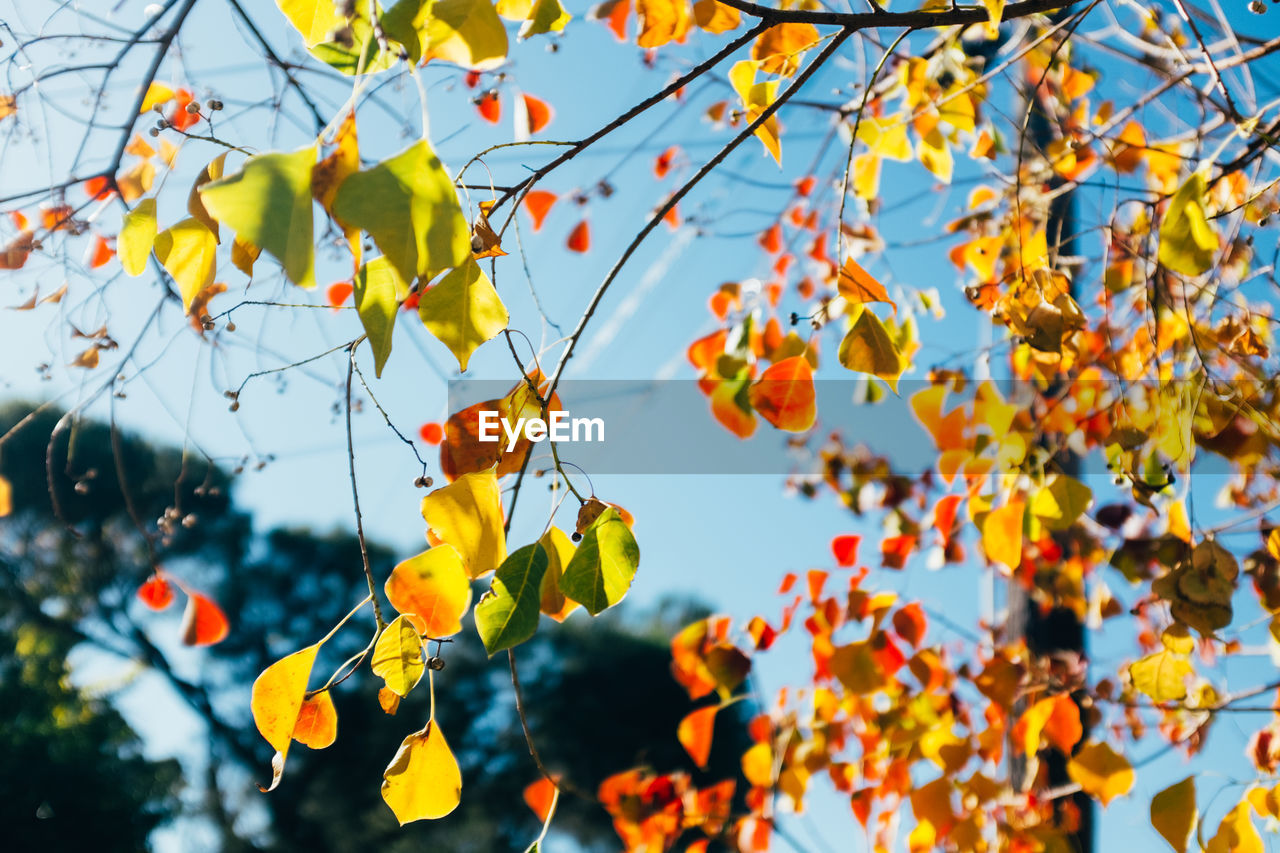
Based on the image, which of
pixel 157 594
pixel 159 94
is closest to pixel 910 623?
A: pixel 157 594

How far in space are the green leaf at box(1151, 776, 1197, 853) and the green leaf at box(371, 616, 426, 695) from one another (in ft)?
1.96

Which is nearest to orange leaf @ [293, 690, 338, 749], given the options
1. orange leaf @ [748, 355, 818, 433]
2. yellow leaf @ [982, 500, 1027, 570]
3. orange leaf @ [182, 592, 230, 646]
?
orange leaf @ [748, 355, 818, 433]

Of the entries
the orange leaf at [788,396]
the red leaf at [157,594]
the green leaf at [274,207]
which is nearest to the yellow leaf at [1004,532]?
the orange leaf at [788,396]

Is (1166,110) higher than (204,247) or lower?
lower

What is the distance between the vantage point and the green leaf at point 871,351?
1.69 ft

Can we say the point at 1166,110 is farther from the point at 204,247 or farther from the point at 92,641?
the point at 92,641

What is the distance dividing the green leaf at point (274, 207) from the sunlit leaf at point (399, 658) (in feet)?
0.64

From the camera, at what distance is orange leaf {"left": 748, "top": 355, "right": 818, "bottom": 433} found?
60cm

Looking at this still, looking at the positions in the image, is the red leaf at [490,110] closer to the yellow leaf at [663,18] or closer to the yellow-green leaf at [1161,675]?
the yellow leaf at [663,18]

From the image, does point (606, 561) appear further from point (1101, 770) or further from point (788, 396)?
point (1101, 770)

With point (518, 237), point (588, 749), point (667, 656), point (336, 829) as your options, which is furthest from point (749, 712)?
point (518, 237)

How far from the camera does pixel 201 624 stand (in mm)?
863

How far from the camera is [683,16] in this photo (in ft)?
1.82

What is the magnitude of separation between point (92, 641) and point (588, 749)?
4175 mm
